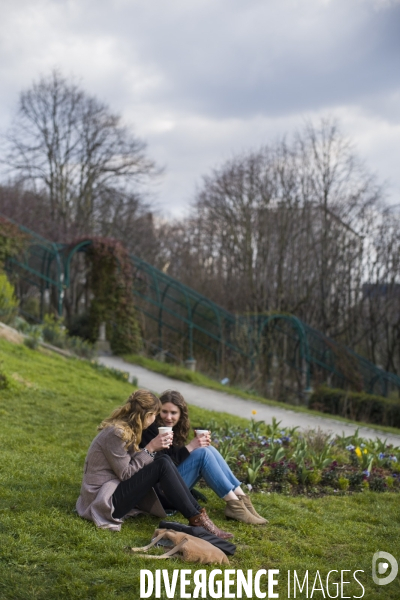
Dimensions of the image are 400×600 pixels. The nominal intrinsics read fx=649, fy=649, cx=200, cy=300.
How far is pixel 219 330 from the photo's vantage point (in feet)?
58.6

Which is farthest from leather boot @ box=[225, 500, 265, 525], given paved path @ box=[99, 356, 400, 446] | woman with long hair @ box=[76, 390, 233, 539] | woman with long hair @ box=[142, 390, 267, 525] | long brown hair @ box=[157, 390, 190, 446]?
paved path @ box=[99, 356, 400, 446]

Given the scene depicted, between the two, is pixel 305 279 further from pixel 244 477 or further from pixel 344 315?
pixel 244 477

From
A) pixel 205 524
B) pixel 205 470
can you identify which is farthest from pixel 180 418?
pixel 205 524

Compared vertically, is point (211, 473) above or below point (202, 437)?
below

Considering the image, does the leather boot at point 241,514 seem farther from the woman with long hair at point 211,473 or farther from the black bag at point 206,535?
the black bag at point 206,535

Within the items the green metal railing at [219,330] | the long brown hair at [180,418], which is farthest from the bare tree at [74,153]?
the long brown hair at [180,418]

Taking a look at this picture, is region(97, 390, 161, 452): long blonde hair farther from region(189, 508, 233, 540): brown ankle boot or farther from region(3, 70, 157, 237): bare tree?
region(3, 70, 157, 237): bare tree

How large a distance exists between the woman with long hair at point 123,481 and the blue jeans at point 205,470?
399 millimetres

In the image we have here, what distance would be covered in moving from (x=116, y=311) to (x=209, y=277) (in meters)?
5.39

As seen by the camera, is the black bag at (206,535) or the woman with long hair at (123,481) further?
the woman with long hair at (123,481)

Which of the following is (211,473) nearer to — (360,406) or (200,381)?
(200,381)

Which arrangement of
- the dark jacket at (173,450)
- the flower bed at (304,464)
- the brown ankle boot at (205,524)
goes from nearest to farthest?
the brown ankle boot at (205,524)
the dark jacket at (173,450)
the flower bed at (304,464)

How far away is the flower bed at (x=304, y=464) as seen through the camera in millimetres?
5934

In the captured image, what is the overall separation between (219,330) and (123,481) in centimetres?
1350
